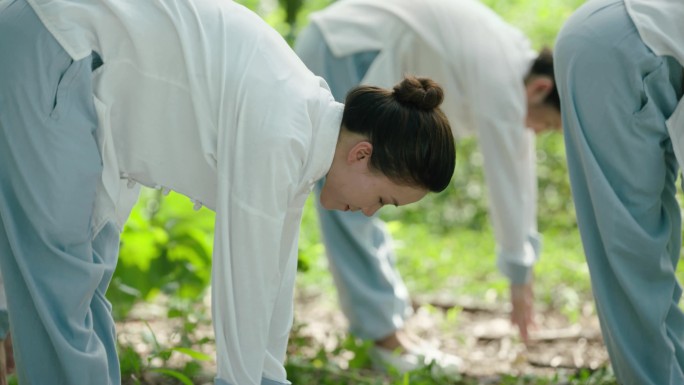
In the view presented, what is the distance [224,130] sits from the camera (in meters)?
2.47

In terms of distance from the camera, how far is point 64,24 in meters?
2.52

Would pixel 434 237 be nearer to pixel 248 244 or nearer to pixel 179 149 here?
pixel 179 149

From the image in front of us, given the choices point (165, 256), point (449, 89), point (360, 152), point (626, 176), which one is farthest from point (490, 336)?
point (360, 152)

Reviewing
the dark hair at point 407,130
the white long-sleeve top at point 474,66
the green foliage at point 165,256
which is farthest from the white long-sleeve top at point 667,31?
the green foliage at point 165,256

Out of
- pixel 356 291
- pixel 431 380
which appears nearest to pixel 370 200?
pixel 431 380

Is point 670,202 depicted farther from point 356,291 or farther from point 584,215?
point 356,291

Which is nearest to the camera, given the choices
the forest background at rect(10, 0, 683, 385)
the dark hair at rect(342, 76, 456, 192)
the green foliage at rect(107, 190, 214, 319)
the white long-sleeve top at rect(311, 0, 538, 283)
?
the dark hair at rect(342, 76, 456, 192)

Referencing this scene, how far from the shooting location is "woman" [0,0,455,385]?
243cm

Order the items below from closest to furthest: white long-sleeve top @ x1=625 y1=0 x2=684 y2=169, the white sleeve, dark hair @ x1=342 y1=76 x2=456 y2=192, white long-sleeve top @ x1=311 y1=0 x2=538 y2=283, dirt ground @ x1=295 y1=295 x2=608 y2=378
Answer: the white sleeve < dark hair @ x1=342 y1=76 x2=456 y2=192 < white long-sleeve top @ x1=625 y1=0 x2=684 y2=169 < white long-sleeve top @ x1=311 y1=0 x2=538 y2=283 < dirt ground @ x1=295 y1=295 x2=608 y2=378

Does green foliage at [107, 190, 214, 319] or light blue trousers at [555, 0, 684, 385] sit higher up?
light blue trousers at [555, 0, 684, 385]

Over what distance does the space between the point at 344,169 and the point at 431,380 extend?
132cm

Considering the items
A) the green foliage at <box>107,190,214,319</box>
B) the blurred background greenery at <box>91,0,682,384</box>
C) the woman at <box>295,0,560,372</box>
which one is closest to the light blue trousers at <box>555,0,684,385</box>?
the blurred background greenery at <box>91,0,682,384</box>

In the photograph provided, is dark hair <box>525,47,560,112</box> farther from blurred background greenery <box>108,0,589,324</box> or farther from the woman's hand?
blurred background greenery <box>108,0,589,324</box>

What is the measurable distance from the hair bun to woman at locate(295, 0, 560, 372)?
1.37 m
